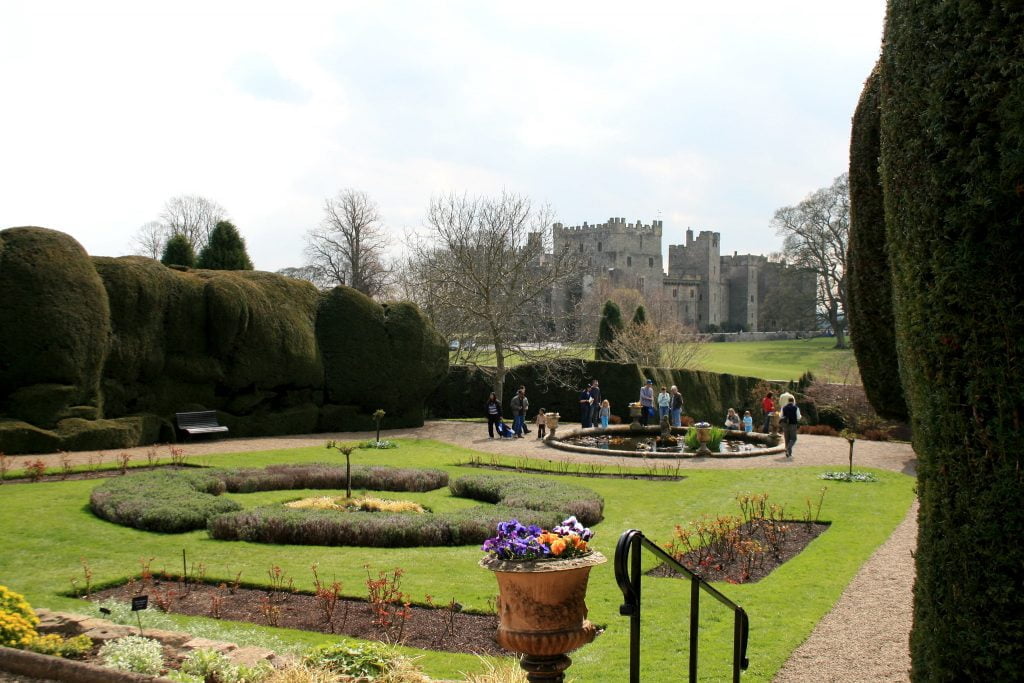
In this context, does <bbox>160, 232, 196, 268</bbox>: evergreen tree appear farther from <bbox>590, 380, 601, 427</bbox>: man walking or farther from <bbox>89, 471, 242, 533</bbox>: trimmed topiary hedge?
<bbox>89, 471, 242, 533</bbox>: trimmed topiary hedge

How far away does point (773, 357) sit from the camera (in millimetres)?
60688

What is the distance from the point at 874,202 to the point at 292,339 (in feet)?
60.5

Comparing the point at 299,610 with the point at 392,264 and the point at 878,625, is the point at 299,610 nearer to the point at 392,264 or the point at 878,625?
the point at 878,625

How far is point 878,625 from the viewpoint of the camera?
26.0 ft

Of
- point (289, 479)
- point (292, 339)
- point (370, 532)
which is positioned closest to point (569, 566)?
point (370, 532)

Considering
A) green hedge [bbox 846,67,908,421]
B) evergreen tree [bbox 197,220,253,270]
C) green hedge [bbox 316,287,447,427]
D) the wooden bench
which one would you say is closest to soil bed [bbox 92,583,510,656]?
green hedge [bbox 846,67,908,421]

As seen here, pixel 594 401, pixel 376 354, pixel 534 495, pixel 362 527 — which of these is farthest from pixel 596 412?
pixel 362 527

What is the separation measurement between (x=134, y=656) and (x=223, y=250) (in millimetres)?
23016

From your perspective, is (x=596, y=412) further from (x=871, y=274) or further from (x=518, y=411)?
(x=871, y=274)

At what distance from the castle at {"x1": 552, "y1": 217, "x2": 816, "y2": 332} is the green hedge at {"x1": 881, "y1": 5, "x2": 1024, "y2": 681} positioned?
65.1m

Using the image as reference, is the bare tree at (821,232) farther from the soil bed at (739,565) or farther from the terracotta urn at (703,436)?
the soil bed at (739,565)

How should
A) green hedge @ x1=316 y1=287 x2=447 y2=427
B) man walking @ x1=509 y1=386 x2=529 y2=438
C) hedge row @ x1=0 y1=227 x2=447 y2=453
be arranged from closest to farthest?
hedge row @ x1=0 y1=227 x2=447 y2=453 < man walking @ x1=509 y1=386 x2=529 y2=438 < green hedge @ x1=316 y1=287 x2=447 y2=427

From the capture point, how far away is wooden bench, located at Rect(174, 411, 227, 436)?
70.7 ft

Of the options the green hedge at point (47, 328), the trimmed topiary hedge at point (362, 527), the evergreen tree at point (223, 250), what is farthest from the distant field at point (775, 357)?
the trimmed topiary hedge at point (362, 527)
